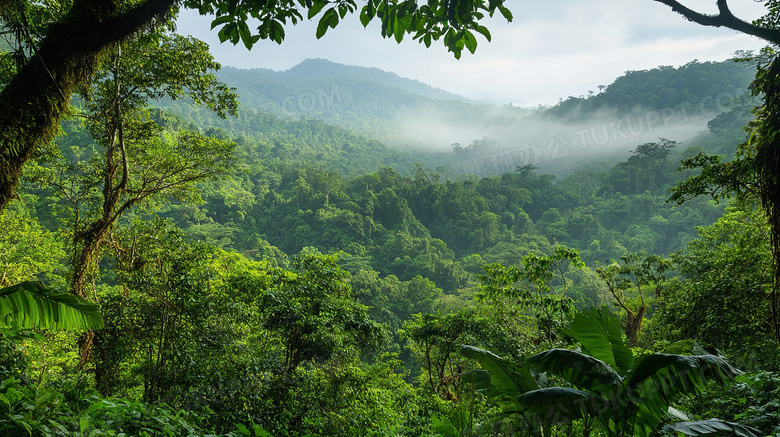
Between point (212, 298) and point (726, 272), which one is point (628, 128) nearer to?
point (726, 272)

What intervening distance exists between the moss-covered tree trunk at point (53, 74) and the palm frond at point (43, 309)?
0.49 m

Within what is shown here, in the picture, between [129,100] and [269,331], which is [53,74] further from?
[129,100]

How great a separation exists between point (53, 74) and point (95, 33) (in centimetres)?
37

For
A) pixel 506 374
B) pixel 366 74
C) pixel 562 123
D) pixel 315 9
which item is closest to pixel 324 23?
pixel 315 9

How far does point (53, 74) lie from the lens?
2219mm

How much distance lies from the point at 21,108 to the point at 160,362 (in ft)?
10.8

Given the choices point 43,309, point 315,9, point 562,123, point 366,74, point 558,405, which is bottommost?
point 558,405

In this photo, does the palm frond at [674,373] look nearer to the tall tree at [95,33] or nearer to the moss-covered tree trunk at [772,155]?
the moss-covered tree trunk at [772,155]

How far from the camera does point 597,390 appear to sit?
2.18 meters

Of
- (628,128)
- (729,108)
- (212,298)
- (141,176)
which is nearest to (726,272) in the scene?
(212,298)

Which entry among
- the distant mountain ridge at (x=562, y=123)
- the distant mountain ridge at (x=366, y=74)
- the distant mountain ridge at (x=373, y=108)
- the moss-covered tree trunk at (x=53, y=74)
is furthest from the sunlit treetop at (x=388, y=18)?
the distant mountain ridge at (x=366, y=74)

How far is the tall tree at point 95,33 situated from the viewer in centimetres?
166

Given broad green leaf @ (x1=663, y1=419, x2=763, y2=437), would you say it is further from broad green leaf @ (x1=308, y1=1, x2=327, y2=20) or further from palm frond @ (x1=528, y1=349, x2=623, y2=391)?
broad green leaf @ (x1=308, y1=1, x2=327, y2=20)

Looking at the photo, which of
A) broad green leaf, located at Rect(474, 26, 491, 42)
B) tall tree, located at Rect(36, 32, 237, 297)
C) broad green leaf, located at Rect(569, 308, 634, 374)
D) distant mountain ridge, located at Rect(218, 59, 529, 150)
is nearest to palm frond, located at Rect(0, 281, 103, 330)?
broad green leaf, located at Rect(474, 26, 491, 42)
